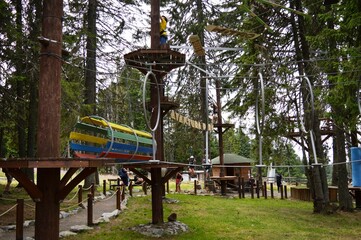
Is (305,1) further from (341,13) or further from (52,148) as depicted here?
(52,148)

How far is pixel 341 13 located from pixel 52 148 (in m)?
7.13

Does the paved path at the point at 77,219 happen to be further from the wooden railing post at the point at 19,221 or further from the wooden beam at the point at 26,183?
the wooden beam at the point at 26,183

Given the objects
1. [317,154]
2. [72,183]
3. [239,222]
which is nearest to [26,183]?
[72,183]

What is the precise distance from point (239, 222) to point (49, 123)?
A: 22.1 ft

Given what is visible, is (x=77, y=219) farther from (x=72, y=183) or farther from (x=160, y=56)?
(x=160, y=56)

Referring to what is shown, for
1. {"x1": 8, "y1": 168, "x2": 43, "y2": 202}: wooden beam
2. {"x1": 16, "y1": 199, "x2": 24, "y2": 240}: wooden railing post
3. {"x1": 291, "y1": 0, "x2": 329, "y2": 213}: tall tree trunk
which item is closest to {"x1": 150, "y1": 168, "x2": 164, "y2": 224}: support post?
{"x1": 16, "y1": 199, "x2": 24, "y2": 240}: wooden railing post

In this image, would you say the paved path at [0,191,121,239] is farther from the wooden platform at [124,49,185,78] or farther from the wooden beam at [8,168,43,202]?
the wooden platform at [124,49,185,78]

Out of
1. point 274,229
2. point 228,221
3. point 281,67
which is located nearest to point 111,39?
point 281,67

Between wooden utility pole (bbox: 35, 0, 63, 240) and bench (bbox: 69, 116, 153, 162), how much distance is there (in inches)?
40.7

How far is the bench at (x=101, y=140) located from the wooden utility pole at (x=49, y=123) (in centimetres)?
103

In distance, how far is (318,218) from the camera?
11773mm

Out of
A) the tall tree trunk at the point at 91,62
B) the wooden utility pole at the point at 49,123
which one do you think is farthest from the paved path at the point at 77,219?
the tall tree trunk at the point at 91,62

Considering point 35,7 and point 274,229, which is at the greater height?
point 35,7

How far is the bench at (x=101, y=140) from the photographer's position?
6.90 m
